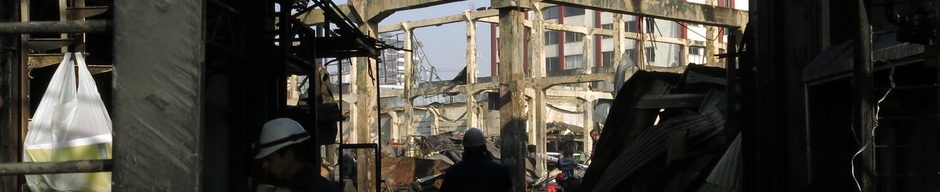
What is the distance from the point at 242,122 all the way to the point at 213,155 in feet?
1.03

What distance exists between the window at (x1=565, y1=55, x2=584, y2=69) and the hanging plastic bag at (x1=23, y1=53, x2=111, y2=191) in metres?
58.2

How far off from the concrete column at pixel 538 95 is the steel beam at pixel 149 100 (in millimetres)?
25367

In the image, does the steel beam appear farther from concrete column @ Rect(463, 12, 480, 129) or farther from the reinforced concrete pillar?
concrete column @ Rect(463, 12, 480, 129)

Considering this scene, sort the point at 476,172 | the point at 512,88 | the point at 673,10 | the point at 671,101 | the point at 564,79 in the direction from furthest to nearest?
the point at 564,79 → the point at 673,10 → the point at 512,88 → the point at 671,101 → the point at 476,172

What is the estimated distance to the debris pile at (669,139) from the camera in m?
9.60

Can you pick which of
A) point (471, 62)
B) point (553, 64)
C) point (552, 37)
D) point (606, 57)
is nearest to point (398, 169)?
point (471, 62)

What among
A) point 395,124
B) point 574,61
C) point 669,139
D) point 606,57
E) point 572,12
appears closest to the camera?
point 669,139

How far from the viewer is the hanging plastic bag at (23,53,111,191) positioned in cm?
546

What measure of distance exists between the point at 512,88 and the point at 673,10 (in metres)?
4.60

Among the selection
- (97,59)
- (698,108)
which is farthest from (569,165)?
(97,59)

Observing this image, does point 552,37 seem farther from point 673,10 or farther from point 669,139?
point 669,139

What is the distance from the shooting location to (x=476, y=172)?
8422 millimetres

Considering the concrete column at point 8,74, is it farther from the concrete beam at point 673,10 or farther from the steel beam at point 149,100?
the concrete beam at point 673,10

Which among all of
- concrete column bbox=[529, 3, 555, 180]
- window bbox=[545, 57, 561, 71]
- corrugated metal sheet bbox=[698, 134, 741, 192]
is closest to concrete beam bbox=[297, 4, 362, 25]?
concrete column bbox=[529, 3, 555, 180]
